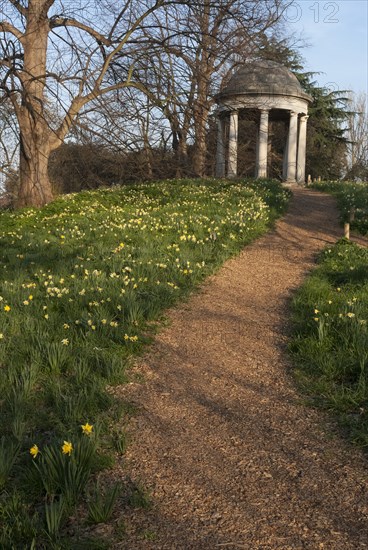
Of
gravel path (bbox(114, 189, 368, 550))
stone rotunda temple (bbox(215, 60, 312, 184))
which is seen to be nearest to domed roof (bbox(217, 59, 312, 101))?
stone rotunda temple (bbox(215, 60, 312, 184))

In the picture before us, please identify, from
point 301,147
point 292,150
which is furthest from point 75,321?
point 301,147

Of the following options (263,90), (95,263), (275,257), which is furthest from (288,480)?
(263,90)

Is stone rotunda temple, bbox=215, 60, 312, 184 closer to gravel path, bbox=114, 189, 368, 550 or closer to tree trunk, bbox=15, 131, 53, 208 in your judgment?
tree trunk, bbox=15, 131, 53, 208

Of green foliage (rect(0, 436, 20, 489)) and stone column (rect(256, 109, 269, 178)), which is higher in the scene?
stone column (rect(256, 109, 269, 178))

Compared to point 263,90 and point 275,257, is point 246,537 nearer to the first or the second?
point 275,257

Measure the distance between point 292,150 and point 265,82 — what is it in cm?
354

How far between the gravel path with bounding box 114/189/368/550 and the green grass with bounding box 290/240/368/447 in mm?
139

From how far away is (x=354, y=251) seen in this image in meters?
8.35

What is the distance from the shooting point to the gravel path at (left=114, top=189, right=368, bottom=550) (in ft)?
8.27

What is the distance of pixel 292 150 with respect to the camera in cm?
2408

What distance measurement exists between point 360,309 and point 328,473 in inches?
93.5

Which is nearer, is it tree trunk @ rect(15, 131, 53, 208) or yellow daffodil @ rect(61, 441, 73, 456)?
yellow daffodil @ rect(61, 441, 73, 456)

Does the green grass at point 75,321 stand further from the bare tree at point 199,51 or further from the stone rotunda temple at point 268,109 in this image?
the stone rotunda temple at point 268,109

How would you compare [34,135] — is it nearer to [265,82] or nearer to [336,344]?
[336,344]
